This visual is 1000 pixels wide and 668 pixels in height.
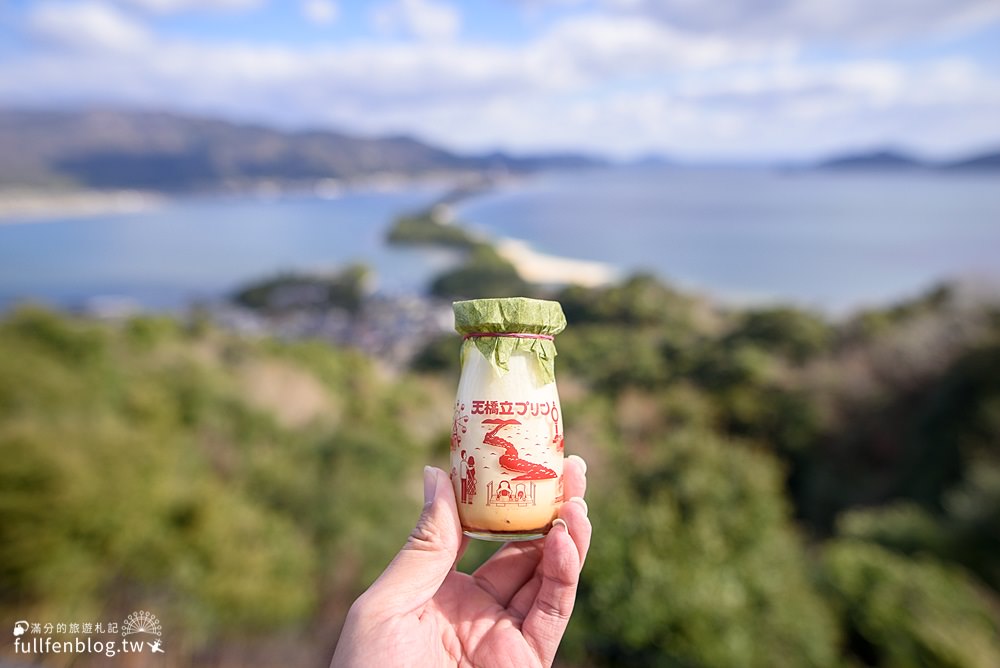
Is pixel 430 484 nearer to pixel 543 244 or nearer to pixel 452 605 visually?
pixel 452 605

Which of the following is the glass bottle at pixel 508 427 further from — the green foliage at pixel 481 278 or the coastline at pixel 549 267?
the coastline at pixel 549 267

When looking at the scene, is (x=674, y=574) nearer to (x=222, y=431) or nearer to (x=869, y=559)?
(x=869, y=559)

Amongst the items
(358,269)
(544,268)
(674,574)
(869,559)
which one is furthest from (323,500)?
(358,269)

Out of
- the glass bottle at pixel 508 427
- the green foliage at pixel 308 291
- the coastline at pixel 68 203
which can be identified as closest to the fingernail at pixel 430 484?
the glass bottle at pixel 508 427

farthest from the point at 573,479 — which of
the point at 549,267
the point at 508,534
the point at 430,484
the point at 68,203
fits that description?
the point at 68,203

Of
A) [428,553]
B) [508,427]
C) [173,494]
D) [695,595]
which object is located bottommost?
[695,595]

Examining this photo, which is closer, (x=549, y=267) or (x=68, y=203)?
(x=549, y=267)
